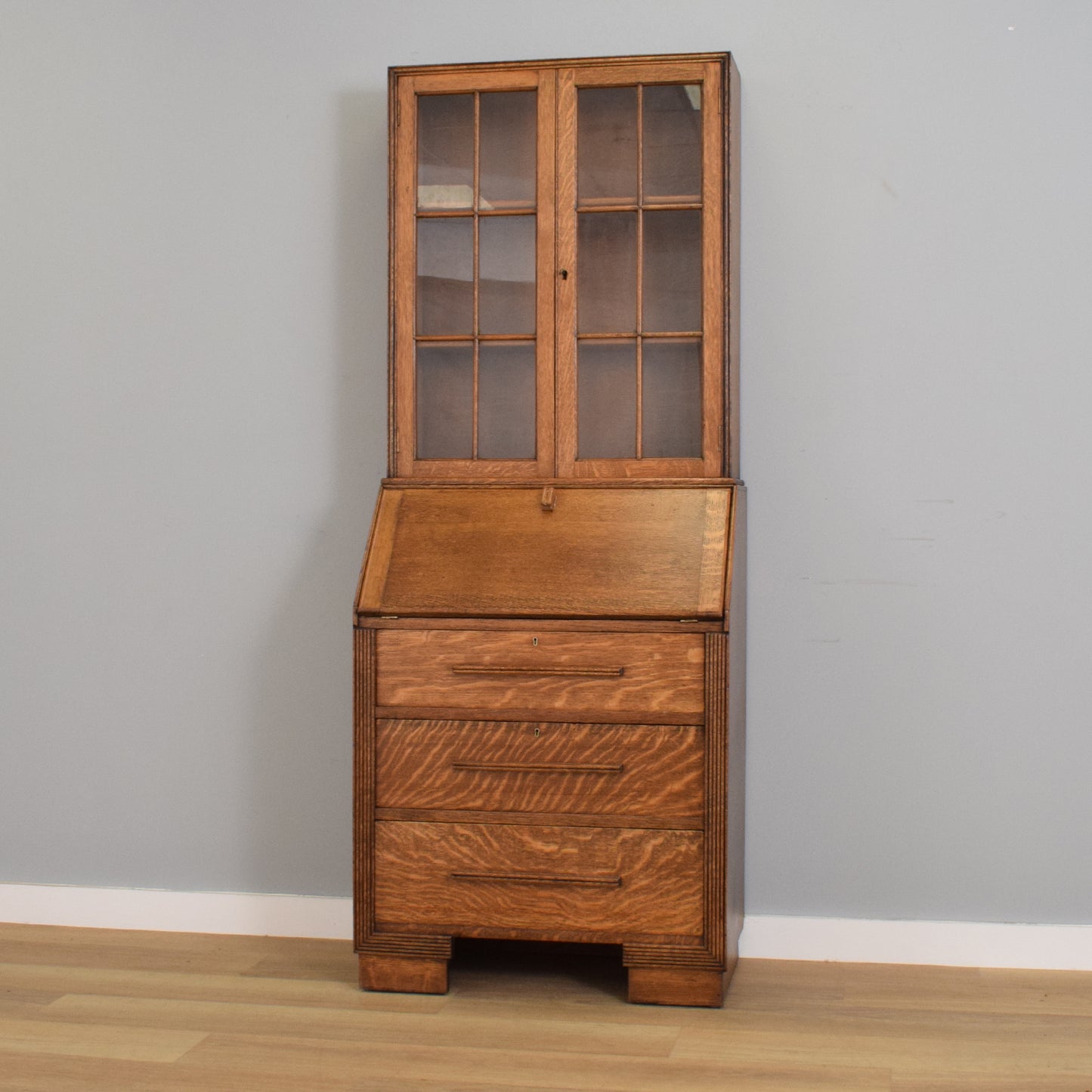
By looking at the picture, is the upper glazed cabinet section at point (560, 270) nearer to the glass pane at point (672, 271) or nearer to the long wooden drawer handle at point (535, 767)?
the glass pane at point (672, 271)

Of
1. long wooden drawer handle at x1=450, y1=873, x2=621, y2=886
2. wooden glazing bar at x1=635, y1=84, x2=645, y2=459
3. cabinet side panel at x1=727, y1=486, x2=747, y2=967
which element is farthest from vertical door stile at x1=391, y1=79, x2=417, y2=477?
long wooden drawer handle at x1=450, y1=873, x2=621, y2=886

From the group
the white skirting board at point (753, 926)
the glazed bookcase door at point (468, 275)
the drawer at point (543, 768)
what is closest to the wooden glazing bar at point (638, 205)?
the glazed bookcase door at point (468, 275)

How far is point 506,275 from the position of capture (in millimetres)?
2541

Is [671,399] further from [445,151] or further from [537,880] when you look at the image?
[537,880]

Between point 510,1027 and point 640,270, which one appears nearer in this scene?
point 510,1027

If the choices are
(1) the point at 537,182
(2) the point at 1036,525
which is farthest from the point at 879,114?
(2) the point at 1036,525

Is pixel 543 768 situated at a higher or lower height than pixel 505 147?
lower

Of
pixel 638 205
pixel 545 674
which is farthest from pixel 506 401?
pixel 545 674

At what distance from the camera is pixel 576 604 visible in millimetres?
2357

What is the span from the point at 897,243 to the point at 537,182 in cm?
75

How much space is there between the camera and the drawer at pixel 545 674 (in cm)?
232

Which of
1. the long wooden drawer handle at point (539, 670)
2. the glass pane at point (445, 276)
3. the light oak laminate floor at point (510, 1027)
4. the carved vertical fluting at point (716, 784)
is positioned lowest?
the light oak laminate floor at point (510, 1027)

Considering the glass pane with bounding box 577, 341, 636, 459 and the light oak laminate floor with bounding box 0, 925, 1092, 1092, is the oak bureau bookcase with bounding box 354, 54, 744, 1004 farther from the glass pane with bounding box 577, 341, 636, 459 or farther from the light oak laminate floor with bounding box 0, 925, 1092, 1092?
the light oak laminate floor with bounding box 0, 925, 1092, 1092

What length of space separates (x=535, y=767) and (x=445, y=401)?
2.45 ft
